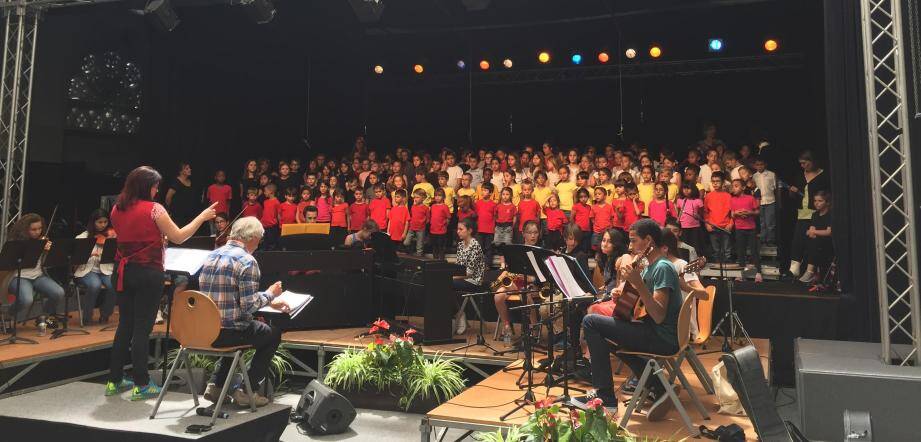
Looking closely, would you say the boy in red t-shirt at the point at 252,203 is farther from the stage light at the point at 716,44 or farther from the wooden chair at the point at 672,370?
the stage light at the point at 716,44

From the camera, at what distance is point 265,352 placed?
5.63 metres

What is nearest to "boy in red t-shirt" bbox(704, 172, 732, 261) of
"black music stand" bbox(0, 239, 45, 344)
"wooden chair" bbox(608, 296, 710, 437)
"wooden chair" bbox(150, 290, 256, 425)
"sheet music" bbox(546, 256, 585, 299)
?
"wooden chair" bbox(608, 296, 710, 437)

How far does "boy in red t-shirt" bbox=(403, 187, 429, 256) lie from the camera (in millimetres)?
11742

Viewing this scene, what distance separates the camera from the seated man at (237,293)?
207 inches

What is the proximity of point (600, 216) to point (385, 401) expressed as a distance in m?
4.89

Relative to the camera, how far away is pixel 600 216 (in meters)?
10.5

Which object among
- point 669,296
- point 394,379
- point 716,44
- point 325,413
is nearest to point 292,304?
point 325,413

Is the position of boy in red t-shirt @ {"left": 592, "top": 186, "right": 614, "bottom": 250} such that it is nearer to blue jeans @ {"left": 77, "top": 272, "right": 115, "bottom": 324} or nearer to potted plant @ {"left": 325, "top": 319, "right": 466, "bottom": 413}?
potted plant @ {"left": 325, "top": 319, "right": 466, "bottom": 413}

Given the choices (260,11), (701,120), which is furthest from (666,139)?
(260,11)

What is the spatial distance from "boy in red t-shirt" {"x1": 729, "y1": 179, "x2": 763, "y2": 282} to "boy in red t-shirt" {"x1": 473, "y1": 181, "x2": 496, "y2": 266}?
3.60m

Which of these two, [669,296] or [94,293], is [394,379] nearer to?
[669,296]

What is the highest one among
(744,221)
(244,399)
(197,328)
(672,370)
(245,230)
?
(744,221)

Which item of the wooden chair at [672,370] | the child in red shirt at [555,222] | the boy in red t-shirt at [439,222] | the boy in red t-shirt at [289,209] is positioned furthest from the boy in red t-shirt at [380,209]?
the wooden chair at [672,370]

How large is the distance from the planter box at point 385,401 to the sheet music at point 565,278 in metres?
2.15
